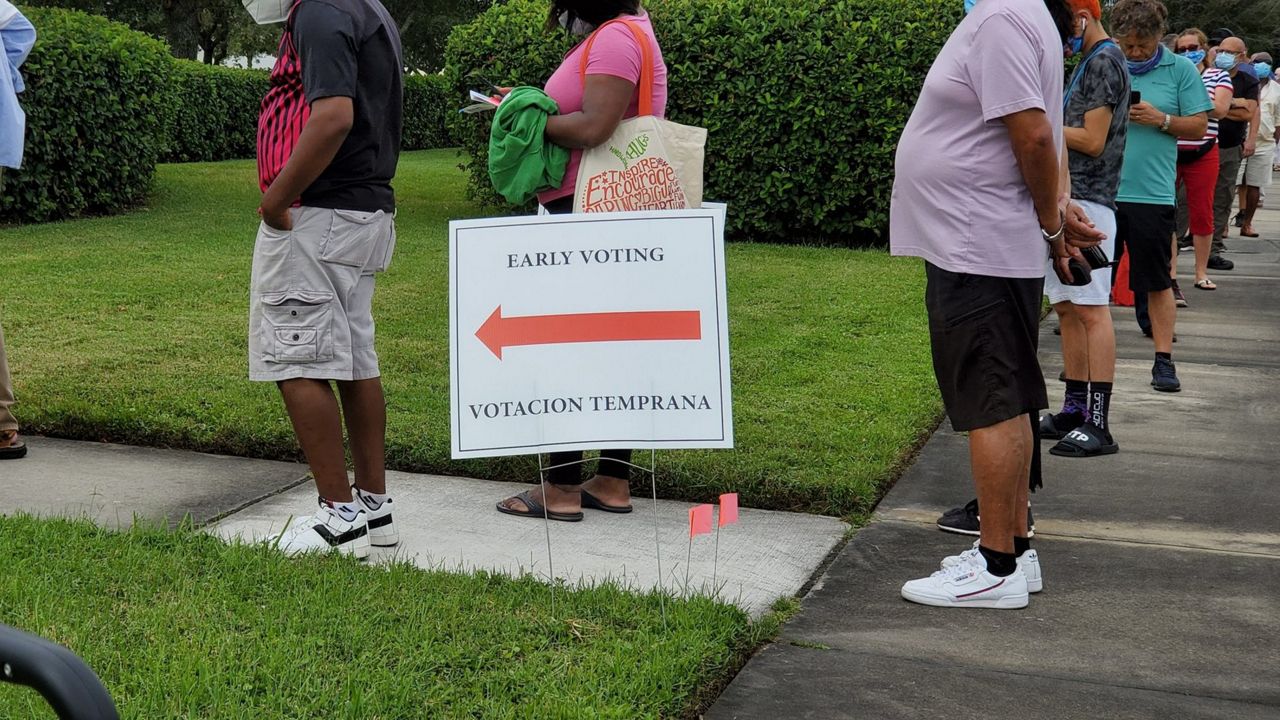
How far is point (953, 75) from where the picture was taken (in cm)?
375

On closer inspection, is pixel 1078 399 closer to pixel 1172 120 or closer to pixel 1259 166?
pixel 1172 120

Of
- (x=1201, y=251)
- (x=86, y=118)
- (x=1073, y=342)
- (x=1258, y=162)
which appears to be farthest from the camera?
(x=1258, y=162)

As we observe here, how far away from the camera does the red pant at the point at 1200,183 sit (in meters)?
9.48

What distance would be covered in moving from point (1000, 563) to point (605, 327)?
1372mm

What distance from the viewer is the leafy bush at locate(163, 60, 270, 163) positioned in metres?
20.5

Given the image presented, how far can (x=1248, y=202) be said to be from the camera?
50.2 feet

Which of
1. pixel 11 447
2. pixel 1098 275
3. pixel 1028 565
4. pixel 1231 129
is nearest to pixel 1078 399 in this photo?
pixel 1098 275

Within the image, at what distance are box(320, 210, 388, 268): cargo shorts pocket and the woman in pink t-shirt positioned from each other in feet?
2.24

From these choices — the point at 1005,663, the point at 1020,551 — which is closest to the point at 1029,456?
the point at 1020,551

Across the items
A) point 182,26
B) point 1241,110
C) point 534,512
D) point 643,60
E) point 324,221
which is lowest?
point 534,512

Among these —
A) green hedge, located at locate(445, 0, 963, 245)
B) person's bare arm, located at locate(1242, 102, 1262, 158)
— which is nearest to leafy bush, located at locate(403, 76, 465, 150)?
green hedge, located at locate(445, 0, 963, 245)

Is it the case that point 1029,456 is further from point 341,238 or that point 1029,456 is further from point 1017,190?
point 341,238

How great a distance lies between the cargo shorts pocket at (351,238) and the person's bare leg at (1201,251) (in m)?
8.00

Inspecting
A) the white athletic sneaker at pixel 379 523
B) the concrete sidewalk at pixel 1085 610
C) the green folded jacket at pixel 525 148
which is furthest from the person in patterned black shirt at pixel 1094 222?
the white athletic sneaker at pixel 379 523
